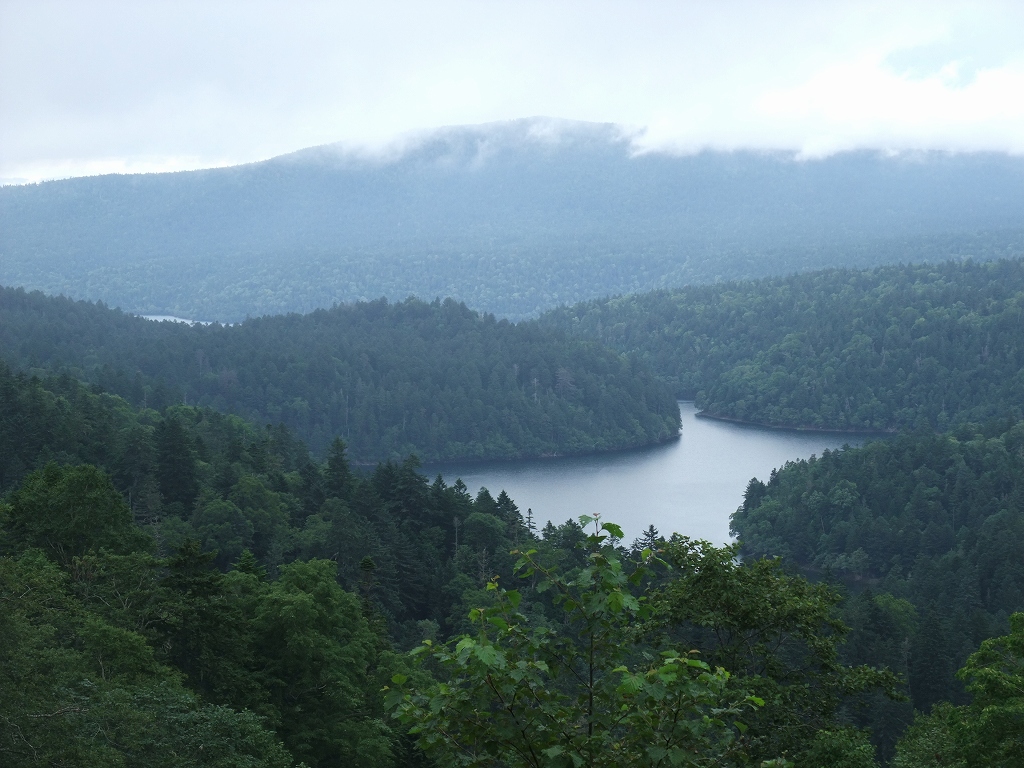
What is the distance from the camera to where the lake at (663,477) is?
84.8 m

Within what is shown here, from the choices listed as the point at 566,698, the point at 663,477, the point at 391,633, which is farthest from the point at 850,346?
the point at 566,698

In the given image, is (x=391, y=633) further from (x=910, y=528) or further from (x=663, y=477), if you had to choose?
(x=663, y=477)

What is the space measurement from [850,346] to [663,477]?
2176 inches

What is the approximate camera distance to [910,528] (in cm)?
7600

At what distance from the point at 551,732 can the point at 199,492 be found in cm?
4284

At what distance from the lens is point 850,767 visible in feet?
45.8

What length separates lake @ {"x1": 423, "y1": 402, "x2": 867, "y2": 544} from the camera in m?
84.8

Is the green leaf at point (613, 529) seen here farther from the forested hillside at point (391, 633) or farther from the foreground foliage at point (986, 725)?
the foreground foliage at point (986, 725)

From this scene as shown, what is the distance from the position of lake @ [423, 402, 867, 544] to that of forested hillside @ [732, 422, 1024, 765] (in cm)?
549

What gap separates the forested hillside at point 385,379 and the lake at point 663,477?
569 centimetres

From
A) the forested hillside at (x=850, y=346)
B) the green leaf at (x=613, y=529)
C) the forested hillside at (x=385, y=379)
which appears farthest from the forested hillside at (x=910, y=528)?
the forested hillside at (x=385, y=379)

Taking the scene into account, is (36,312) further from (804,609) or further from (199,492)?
(804,609)

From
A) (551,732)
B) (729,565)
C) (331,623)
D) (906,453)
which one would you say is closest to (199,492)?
(331,623)

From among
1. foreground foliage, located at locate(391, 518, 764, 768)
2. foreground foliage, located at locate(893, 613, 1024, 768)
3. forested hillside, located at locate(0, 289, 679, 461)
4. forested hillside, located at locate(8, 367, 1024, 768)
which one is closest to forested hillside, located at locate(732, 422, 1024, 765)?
forested hillside, located at locate(8, 367, 1024, 768)
